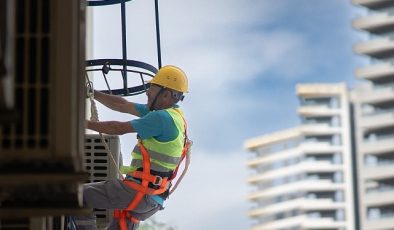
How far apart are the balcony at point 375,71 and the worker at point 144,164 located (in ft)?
153

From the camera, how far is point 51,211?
170 cm

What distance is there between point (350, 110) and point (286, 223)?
8.23 meters

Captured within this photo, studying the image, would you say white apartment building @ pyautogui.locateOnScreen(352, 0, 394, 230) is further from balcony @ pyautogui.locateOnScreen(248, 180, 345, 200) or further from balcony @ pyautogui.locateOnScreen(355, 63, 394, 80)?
balcony @ pyautogui.locateOnScreen(248, 180, 345, 200)

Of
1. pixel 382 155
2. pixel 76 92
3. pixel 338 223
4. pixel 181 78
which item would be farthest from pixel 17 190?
pixel 338 223

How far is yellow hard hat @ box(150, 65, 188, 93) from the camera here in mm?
3795

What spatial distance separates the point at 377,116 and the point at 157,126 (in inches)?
1875

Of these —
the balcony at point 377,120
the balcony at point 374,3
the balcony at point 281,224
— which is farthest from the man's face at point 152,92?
the balcony at point 281,224

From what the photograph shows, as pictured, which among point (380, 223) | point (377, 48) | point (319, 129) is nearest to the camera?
point (380, 223)

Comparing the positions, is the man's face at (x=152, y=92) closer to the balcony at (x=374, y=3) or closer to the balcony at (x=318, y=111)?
the balcony at (x=374, y=3)

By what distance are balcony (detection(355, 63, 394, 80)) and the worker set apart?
46.8 m

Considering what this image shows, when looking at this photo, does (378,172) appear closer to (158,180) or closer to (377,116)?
(377,116)

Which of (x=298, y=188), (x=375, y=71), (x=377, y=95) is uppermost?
(x=375, y=71)

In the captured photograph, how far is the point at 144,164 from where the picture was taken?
359 centimetres

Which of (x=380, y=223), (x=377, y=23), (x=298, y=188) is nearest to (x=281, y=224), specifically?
(x=298, y=188)
